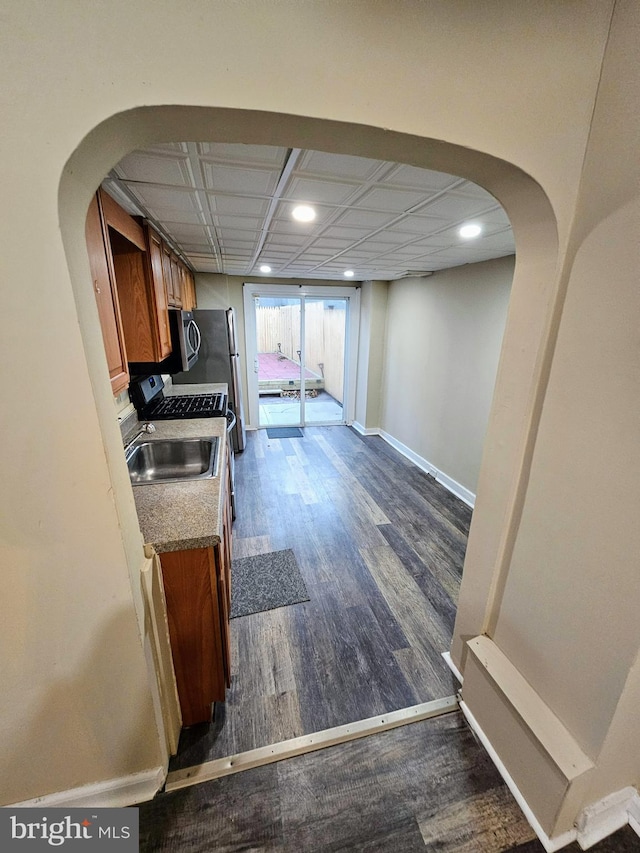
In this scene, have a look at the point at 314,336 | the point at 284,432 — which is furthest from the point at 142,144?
the point at 314,336

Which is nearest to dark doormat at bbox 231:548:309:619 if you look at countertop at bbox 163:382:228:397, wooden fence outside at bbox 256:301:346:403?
countertop at bbox 163:382:228:397

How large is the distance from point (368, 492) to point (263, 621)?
1.79 metres

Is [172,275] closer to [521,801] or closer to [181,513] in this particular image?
[181,513]

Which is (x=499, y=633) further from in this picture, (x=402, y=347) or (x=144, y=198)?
(x=402, y=347)

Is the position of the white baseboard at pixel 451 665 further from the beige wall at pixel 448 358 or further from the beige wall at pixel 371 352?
the beige wall at pixel 371 352

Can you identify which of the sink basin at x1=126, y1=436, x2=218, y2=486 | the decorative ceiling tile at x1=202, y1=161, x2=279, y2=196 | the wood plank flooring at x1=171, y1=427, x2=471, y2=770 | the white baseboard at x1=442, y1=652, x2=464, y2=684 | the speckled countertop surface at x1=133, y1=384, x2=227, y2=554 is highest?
the decorative ceiling tile at x1=202, y1=161, x2=279, y2=196

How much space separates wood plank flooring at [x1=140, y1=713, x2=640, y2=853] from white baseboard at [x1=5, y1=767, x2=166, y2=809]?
0.18ft

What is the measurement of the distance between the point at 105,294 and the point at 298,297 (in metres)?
3.81

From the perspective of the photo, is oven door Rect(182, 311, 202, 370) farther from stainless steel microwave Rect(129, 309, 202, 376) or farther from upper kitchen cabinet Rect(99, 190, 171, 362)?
upper kitchen cabinet Rect(99, 190, 171, 362)

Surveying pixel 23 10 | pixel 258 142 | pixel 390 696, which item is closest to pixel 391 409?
pixel 390 696

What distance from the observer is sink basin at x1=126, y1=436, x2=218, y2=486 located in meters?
2.07

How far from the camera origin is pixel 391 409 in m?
4.76

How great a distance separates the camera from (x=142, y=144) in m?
0.76

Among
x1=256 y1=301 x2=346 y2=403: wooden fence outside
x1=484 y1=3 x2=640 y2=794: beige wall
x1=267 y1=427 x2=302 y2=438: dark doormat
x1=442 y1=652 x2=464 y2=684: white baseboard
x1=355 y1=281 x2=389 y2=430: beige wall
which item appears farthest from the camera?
x1=256 y1=301 x2=346 y2=403: wooden fence outside
